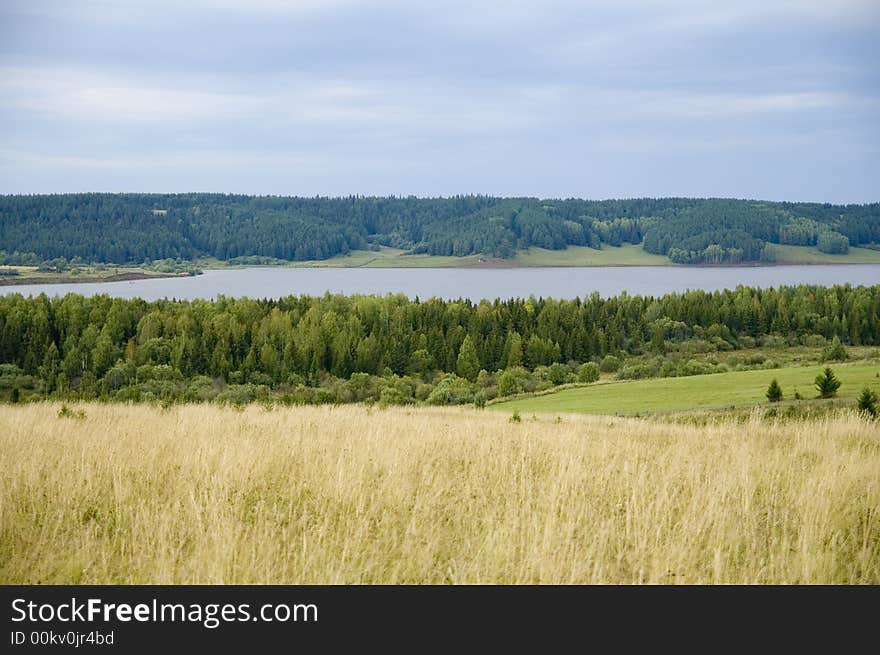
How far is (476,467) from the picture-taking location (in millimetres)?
8070

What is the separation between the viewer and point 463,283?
174 meters

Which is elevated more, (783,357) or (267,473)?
(267,473)

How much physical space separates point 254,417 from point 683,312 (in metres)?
88.8

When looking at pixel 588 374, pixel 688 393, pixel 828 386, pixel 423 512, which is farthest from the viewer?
pixel 588 374

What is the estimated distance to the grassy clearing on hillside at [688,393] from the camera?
97.9ft

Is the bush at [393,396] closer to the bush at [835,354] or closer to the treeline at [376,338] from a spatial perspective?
the treeline at [376,338]

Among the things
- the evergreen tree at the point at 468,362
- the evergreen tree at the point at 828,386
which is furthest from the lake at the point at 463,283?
the evergreen tree at the point at 828,386

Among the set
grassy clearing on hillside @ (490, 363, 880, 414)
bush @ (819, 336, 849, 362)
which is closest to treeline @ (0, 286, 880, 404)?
bush @ (819, 336, 849, 362)

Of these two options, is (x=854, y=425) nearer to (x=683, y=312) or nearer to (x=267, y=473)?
(x=267, y=473)

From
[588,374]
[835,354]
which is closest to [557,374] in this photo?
[588,374]

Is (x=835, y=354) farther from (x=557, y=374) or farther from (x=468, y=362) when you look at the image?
(x=468, y=362)

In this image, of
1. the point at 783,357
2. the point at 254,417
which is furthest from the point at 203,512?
the point at 783,357

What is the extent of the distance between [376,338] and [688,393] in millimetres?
50285

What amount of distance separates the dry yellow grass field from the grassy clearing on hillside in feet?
65.6
